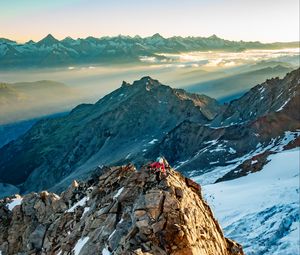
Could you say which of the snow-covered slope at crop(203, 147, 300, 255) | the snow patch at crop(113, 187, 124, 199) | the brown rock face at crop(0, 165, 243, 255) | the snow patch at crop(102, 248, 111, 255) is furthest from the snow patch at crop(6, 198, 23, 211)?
the snow patch at crop(102, 248, 111, 255)

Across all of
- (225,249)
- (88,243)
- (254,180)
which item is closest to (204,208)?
(225,249)

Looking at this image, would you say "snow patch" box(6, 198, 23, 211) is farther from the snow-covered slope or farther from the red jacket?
the red jacket

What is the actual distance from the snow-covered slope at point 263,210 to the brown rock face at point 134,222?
24.7 m

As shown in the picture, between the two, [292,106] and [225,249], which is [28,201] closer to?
[225,249]

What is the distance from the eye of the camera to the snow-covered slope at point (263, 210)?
65.8 metres

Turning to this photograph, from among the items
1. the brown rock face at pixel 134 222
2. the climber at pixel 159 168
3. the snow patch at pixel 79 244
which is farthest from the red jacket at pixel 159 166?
the snow patch at pixel 79 244

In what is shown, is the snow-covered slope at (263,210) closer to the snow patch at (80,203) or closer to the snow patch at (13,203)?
the snow patch at (80,203)

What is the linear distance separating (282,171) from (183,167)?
9045 cm

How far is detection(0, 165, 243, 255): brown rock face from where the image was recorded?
3225 centimetres

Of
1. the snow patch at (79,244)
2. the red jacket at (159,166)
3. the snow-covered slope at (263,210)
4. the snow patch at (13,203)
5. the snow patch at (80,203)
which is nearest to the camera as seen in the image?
the snow patch at (79,244)

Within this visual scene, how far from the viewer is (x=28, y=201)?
63.2 metres

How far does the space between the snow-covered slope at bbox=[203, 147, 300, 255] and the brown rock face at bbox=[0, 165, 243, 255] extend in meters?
24.7

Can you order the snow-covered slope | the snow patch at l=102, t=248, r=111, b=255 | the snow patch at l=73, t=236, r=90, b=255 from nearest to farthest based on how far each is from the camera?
the snow patch at l=102, t=248, r=111, b=255
the snow patch at l=73, t=236, r=90, b=255
the snow-covered slope

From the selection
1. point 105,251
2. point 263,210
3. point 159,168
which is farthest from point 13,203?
point 105,251
